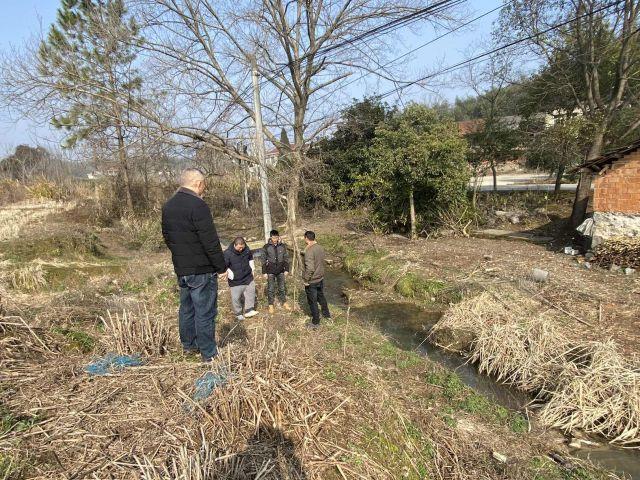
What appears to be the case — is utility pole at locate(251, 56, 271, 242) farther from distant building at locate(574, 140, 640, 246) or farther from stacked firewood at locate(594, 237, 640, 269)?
stacked firewood at locate(594, 237, 640, 269)

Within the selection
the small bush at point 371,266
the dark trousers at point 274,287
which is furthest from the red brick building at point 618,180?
the dark trousers at point 274,287

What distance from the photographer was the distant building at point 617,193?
9461mm

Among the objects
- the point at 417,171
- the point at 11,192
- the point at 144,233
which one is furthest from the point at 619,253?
the point at 11,192

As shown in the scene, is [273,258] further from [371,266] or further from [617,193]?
[617,193]

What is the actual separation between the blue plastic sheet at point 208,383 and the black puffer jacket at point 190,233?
1.16 meters

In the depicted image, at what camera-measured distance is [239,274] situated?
6.92 metres

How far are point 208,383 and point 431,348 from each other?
482 cm

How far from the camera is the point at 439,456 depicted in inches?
136

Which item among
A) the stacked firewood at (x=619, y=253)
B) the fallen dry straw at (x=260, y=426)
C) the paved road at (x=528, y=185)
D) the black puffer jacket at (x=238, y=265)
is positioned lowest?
the stacked firewood at (x=619, y=253)

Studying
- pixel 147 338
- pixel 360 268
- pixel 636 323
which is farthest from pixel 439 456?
pixel 360 268

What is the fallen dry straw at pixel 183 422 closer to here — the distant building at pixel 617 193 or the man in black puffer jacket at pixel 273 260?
the man in black puffer jacket at pixel 273 260

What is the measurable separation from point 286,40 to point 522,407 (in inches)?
553

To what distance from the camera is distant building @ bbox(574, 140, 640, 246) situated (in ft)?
31.0

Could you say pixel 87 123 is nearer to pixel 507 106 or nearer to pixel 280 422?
pixel 280 422
